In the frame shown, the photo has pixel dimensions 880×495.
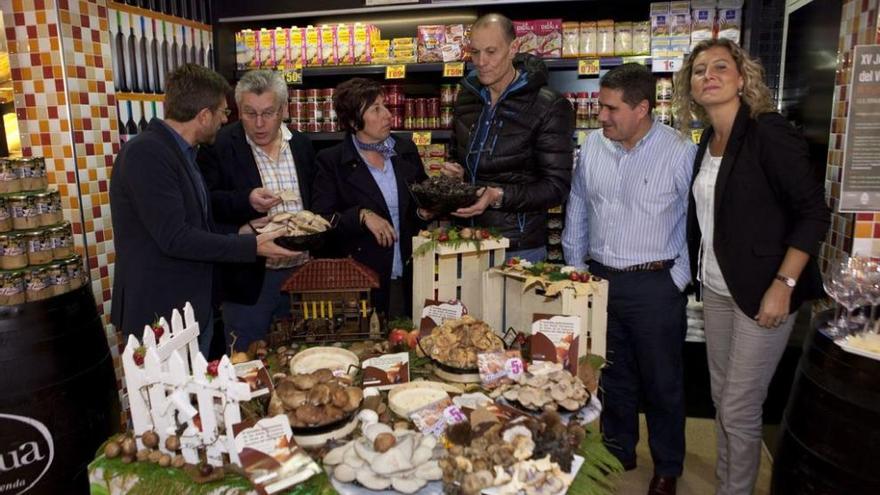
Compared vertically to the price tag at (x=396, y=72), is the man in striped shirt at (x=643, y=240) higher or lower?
lower

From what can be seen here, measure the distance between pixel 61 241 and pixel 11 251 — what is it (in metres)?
0.19

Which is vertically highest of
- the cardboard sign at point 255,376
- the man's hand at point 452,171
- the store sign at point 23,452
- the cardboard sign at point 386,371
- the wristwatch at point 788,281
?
the man's hand at point 452,171

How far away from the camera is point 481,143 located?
280 centimetres

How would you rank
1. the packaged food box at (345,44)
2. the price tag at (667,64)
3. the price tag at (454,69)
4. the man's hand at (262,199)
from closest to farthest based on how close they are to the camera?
the man's hand at (262,199) → the price tag at (667,64) → the price tag at (454,69) → the packaged food box at (345,44)

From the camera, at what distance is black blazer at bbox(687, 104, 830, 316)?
2160 millimetres

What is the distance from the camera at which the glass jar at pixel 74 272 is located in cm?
259

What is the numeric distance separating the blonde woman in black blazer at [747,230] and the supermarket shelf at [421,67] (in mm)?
1171

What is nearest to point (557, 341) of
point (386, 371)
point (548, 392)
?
point (548, 392)

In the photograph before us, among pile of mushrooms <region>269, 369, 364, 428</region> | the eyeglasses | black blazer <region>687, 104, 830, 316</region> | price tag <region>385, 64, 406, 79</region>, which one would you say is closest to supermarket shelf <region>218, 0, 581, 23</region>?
price tag <region>385, 64, 406, 79</region>

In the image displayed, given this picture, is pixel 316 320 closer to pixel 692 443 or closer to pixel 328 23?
pixel 692 443

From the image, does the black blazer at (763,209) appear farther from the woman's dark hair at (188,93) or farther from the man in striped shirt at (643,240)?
the woman's dark hair at (188,93)

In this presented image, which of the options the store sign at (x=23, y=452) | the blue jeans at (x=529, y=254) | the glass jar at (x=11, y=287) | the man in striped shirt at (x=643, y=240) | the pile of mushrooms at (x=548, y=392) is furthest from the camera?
the blue jeans at (x=529, y=254)

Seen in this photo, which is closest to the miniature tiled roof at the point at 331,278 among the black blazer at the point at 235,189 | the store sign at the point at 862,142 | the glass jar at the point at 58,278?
the black blazer at the point at 235,189

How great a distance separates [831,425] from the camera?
1993mm
